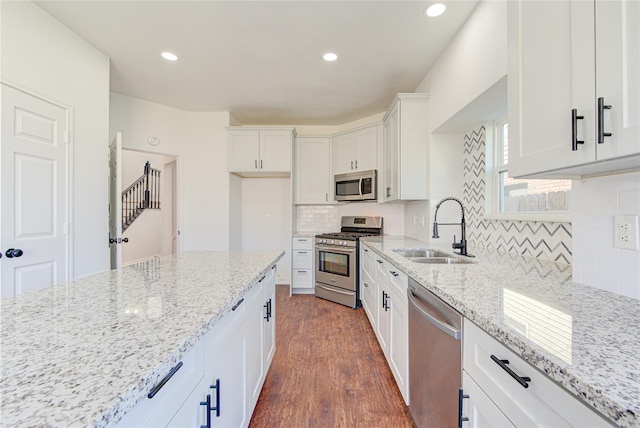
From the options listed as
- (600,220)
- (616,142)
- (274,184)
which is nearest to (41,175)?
(274,184)

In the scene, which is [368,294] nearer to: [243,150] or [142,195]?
[243,150]

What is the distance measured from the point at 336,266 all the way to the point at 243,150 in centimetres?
213

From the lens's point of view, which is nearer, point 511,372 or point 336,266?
point 511,372

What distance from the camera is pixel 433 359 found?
3.93ft

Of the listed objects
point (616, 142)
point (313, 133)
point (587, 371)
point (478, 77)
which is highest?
point (313, 133)

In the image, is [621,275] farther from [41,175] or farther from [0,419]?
[41,175]

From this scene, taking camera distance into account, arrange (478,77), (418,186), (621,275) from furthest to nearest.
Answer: (418,186), (478,77), (621,275)

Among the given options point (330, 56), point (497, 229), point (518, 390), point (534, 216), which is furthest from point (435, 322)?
point (330, 56)

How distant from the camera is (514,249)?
1.93 metres

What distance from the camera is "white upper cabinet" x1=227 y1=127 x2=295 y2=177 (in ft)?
13.0

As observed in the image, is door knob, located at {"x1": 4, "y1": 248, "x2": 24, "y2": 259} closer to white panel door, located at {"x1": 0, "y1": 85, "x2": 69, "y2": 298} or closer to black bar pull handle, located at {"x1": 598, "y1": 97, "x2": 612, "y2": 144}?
white panel door, located at {"x1": 0, "y1": 85, "x2": 69, "y2": 298}

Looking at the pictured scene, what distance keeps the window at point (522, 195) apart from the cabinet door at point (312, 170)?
2378 millimetres

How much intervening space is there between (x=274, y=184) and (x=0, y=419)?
4.29 metres

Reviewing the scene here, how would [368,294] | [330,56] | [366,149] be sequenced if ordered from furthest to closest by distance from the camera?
[366,149] → [368,294] → [330,56]
